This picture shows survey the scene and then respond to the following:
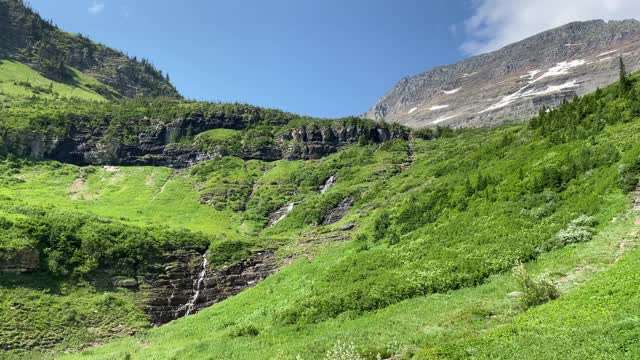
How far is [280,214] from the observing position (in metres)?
90.6

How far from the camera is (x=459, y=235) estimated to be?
Answer: 3841cm

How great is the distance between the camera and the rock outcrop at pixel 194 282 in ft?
168

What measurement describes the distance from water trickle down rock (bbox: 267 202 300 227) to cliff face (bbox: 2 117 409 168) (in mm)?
35798

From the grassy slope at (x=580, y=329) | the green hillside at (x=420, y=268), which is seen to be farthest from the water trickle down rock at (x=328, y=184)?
the grassy slope at (x=580, y=329)

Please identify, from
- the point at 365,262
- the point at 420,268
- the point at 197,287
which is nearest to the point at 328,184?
the point at 197,287

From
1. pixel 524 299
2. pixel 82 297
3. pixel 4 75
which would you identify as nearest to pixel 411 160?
pixel 82 297

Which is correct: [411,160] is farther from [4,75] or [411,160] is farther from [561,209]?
[4,75]

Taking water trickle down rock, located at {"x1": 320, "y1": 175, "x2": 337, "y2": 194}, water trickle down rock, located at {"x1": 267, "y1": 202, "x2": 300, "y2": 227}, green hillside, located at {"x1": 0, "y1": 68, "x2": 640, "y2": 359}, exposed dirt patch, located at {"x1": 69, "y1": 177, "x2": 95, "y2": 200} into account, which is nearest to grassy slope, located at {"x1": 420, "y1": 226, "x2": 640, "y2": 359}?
green hillside, located at {"x1": 0, "y1": 68, "x2": 640, "y2": 359}

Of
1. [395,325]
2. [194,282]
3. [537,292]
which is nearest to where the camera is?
[537,292]

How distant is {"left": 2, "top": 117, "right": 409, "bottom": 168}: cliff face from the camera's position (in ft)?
393

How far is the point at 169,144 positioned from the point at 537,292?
121583mm

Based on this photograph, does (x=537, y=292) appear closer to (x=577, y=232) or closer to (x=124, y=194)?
(x=577, y=232)

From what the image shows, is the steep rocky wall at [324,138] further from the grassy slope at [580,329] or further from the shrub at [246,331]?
the grassy slope at [580,329]

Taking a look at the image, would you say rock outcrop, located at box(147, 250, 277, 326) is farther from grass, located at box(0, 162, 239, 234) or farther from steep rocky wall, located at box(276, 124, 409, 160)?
steep rocky wall, located at box(276, 124, 409, 160)
